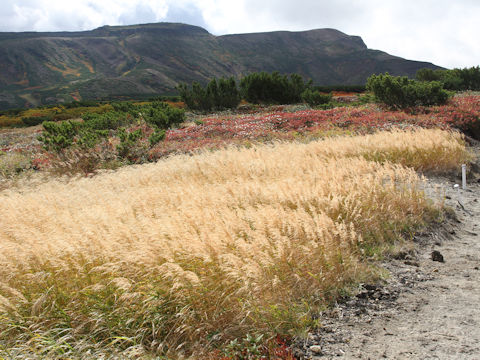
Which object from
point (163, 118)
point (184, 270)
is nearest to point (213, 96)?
point (163, 118)

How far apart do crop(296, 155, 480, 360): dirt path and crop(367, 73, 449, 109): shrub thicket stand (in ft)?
55.1

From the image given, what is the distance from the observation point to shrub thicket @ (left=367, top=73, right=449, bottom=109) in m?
18.4

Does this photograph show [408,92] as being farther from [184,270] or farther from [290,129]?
[184,270]

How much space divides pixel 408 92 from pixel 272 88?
1786 cm

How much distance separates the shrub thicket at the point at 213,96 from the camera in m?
33.0

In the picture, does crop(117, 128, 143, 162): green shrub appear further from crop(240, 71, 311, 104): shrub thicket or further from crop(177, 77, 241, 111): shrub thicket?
crop(240, 71, 311, 104): shrub thicket

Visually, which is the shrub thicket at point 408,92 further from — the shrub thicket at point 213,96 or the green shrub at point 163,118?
A: the shrub thicket at point 213,96

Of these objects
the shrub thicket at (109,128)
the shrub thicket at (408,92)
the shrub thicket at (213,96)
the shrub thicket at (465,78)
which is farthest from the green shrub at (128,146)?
the shrub thicket at (465,78)

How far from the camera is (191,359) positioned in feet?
7.64

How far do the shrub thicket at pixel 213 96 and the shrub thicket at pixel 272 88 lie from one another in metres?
1.99

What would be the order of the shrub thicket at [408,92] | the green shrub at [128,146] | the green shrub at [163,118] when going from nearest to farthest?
the green shrub at [128,146]
the shrub thicket at [408,92]
the green shrub at [163,118]

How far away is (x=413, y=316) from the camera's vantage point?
2867mm

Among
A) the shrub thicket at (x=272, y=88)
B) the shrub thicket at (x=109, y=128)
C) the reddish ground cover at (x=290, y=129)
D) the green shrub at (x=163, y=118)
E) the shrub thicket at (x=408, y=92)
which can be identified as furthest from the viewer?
the shrub thicket at (x=272, y=88)

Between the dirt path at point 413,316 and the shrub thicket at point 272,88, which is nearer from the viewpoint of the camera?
the dirt path at point 413,316
